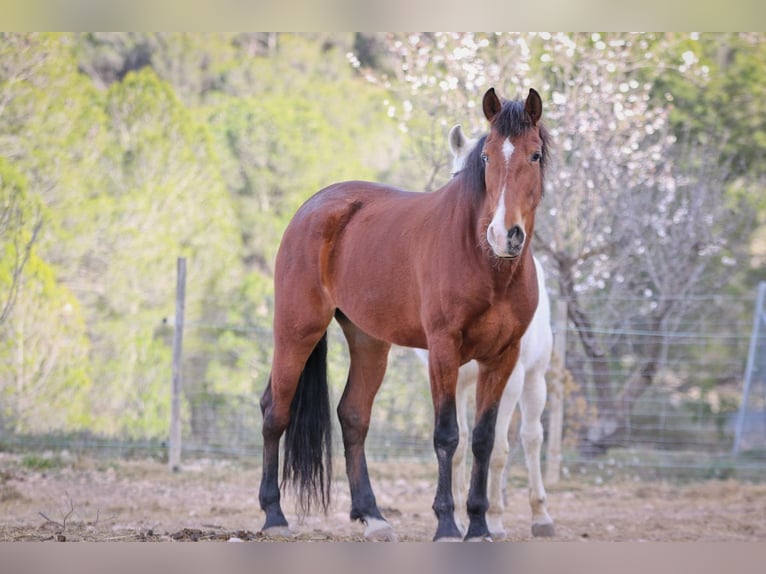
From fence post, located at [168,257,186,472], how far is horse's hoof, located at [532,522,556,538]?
3.55 meters

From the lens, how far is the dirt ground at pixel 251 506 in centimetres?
490

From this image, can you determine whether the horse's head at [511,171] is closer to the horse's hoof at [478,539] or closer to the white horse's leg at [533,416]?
the horse's hoof at [478,539]

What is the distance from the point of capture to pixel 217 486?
7.20 meters

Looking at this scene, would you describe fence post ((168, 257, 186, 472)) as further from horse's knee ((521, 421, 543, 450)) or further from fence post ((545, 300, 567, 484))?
horse's knee ((521, 421, 543, 450))

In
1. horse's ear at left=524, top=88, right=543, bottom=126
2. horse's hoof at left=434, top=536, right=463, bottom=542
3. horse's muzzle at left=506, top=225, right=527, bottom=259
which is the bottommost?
horse's hoof at left=434, top=536, right=463, bottom=542

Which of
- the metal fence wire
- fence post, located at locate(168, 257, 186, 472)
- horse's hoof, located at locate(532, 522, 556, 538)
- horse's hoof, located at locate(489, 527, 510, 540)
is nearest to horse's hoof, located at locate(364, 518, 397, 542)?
horse's hoof, located at locate(489, 527, 510, 540)

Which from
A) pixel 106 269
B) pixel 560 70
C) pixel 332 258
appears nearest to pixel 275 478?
pixel 332 258

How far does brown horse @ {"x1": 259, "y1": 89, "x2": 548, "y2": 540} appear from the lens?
3.75 m

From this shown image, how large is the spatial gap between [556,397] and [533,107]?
464cm

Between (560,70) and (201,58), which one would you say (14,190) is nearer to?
(560,70)

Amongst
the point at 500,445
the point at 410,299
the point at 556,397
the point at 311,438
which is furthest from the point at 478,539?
the point at 556,397

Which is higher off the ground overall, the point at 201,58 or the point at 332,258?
the point at 201,58

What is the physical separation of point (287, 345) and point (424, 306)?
0.99 meters
